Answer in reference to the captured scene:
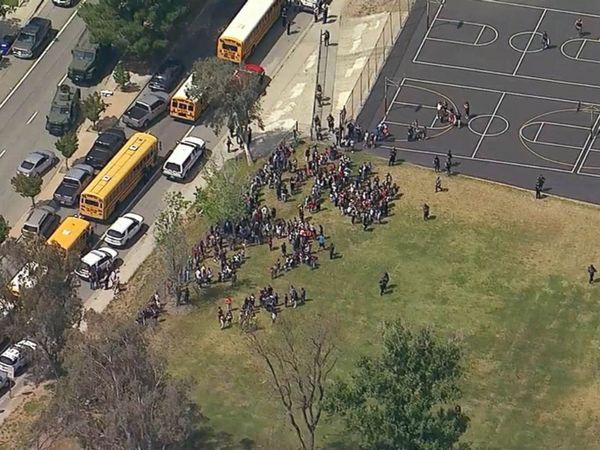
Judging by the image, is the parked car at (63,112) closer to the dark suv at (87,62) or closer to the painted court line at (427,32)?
the dark suv at (87,62)

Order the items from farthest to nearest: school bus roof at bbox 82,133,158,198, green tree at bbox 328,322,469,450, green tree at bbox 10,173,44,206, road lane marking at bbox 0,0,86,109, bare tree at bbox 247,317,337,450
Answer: road lane marking at bbox 0,0,86,109
school bus roof at bbox 82,133,158,198
green tree at bbox 10,173,44,206
bare tree at bbox 247,317,337,450
green tree at bbox 328,322,469,450

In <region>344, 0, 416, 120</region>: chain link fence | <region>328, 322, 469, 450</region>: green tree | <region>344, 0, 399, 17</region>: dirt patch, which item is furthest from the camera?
<region>344, 0, 399, 17</region>: dirt patch

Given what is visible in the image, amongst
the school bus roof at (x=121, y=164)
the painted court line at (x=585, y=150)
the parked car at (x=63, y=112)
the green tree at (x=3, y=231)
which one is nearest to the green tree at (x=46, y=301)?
the green tree at (x=3, y=231)

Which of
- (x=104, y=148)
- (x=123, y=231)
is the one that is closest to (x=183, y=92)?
(x=104, y=148)

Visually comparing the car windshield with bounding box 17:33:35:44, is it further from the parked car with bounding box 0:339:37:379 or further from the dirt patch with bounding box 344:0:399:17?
the parked car with bounding box 0:339:37:379

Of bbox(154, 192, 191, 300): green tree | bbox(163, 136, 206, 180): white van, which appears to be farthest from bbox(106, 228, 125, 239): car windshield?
bbox(163, 136, 206, 180): white van

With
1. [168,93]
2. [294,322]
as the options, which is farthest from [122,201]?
[294,322]

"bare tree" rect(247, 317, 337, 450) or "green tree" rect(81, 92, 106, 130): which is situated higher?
"green tree" rect(81, 92, 106, 130)
